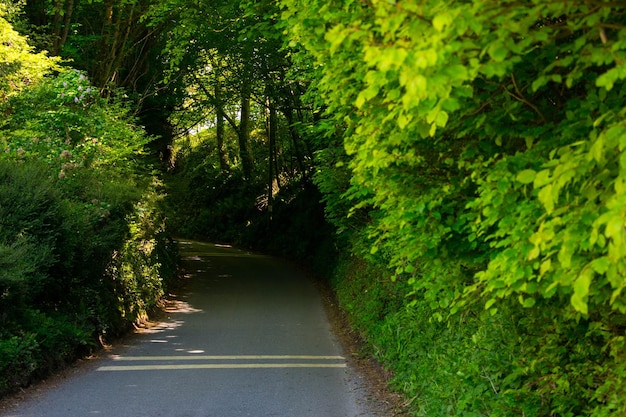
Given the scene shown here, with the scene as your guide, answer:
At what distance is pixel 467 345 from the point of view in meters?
6.13

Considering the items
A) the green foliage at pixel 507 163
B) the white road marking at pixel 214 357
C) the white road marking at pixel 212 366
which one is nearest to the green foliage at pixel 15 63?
the white road marking at pixel 214 357

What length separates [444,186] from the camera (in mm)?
4652

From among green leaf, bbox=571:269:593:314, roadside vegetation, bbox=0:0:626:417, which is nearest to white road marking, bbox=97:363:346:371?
roadside vegetation, bbox=0:0:626:417

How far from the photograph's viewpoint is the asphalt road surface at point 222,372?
23.4 feet

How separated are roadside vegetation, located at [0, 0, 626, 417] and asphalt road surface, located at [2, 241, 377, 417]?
0.83 meters

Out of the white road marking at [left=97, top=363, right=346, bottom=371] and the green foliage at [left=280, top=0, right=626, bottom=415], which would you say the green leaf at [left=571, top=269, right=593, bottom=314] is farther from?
the white road marking at [left=97, top=363, right=346, bottom=371]

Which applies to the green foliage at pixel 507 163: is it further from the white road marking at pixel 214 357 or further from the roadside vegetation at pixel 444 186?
the white road marking at pixel 214 357

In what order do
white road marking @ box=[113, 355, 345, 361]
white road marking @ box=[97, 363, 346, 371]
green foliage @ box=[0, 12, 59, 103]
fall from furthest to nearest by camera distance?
1. green foliage @ box=[0, 12, 59, 103]
2. white road marking @ box=[113, 355, 345, 361]
3. white road marking @ box=[97, 363, 346, 371]

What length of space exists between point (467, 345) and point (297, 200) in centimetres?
2151

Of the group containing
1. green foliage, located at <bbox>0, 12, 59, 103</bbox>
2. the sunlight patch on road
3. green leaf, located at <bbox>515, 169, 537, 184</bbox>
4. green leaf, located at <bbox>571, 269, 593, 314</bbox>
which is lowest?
the sunlight patch on road

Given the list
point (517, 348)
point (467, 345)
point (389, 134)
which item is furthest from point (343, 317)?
point (389, 134)

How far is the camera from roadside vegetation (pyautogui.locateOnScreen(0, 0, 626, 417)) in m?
2.69

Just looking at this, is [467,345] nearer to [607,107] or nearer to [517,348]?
[517,348]

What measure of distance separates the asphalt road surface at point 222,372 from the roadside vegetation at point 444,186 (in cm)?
83
